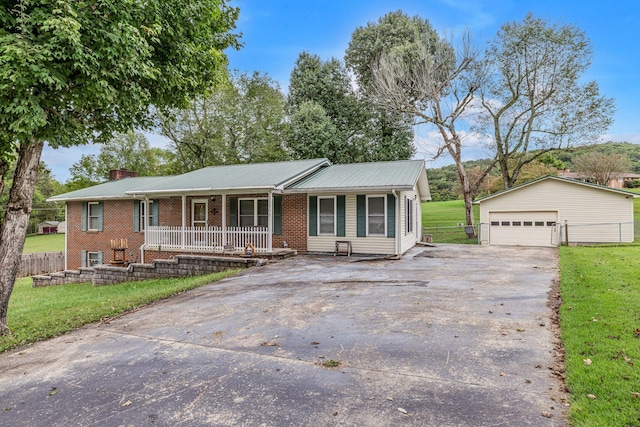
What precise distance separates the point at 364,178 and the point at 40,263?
1861cm

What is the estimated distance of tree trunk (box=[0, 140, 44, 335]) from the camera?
5.52 m

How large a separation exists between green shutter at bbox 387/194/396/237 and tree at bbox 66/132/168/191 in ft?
92.1

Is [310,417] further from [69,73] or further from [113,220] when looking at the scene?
[113,220]

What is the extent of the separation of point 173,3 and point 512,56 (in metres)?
21.9

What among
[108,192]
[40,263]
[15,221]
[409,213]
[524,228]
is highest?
[108,192]

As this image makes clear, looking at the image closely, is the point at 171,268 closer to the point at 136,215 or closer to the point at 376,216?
the point at 136,215

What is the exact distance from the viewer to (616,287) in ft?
21.5

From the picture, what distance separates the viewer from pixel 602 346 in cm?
380

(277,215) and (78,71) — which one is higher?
(78,71)

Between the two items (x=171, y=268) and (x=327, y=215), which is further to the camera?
(x=327, y=215)

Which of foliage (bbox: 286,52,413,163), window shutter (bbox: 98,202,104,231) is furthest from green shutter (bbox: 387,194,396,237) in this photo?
window shutter (bbox: 98,202,104,231)

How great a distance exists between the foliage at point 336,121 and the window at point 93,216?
1259 cm

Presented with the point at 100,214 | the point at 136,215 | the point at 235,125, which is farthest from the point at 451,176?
the point at 100,214

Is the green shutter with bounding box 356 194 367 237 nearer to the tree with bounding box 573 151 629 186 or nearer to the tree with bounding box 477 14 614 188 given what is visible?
the tree with bounding box 477 14 614 188
